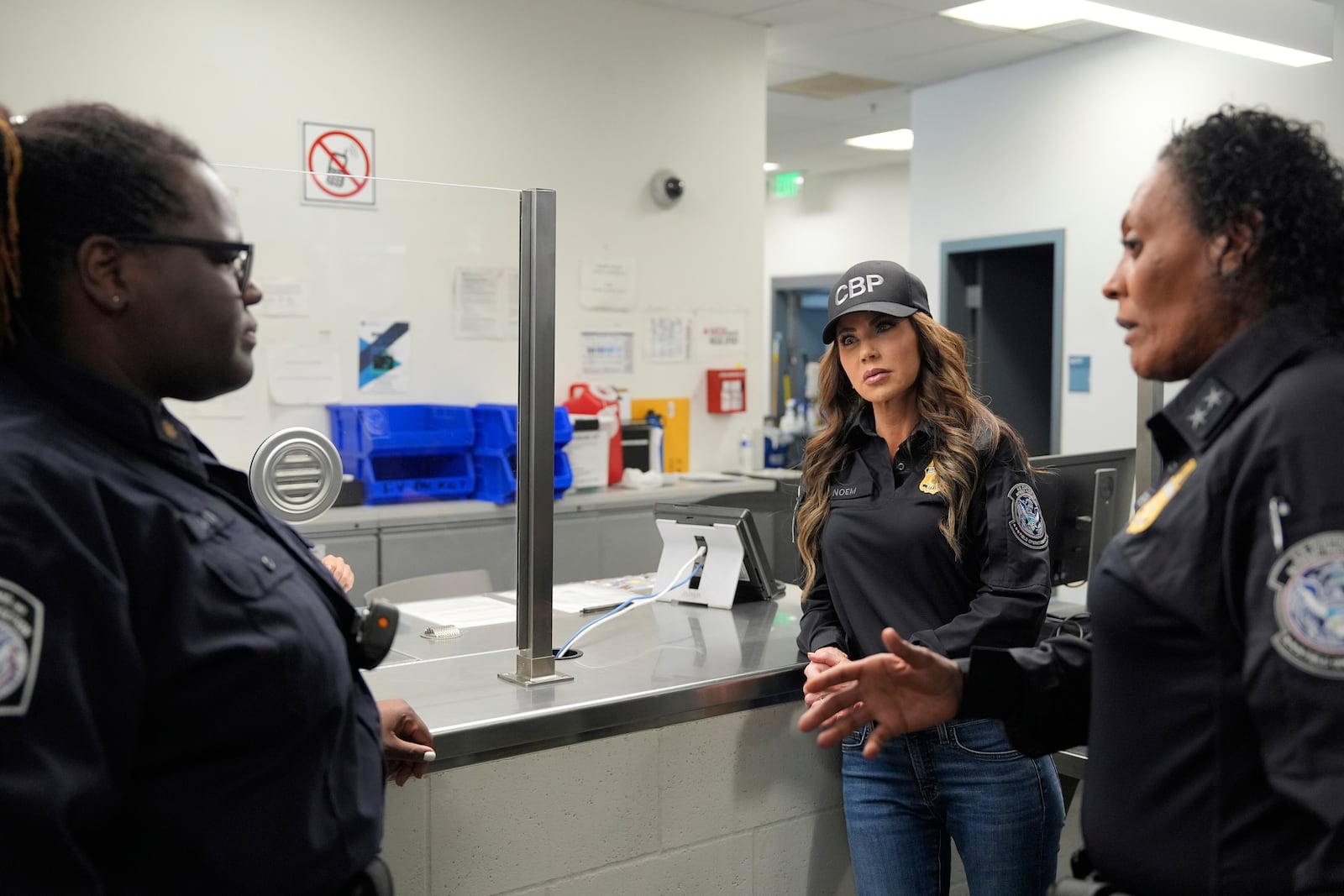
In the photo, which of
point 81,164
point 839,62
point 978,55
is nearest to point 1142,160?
point 978,55

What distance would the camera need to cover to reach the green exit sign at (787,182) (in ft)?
30.9

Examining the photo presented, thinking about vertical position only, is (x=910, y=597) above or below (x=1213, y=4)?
below

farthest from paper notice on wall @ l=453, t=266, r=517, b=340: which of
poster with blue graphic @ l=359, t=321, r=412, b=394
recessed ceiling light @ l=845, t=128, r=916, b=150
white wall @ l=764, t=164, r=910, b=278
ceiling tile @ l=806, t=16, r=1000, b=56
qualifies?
white wall @ l=764, t=164, r=910, b=278

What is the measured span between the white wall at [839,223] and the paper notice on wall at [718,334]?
4070 mm

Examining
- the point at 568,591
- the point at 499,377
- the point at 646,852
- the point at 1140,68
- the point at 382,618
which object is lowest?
the point at 646,852

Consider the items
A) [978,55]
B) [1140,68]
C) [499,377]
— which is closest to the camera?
[499,377]

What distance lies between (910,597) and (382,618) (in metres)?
0.99

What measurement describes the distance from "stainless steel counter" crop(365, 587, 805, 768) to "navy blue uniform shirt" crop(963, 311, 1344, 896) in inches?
34.4

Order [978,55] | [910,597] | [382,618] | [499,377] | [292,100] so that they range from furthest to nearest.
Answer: [978,55] → [292,100] → [499,377] → [910,597] → [382,618]

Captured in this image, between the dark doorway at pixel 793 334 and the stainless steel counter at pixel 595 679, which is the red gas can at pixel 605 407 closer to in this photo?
the stainless steel counter at pixel 595 679

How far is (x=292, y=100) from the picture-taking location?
13.9ft

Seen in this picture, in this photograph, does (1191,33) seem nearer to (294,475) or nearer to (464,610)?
(464,610)

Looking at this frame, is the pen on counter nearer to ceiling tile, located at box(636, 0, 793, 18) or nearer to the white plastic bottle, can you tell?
the white plastic bottle

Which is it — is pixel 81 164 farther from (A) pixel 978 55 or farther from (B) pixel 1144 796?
(A) pixel 978 55
